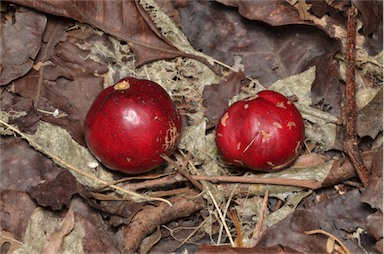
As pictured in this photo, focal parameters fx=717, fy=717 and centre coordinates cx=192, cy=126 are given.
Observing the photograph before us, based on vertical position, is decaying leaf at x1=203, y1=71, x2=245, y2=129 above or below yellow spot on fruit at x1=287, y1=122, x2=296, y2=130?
below

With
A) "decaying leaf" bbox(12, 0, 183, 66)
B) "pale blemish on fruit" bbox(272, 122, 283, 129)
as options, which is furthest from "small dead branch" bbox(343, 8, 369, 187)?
"decaying leaf" bbox(12, 0, 183, 66)

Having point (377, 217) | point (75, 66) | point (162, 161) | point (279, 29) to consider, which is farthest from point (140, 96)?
point (377, 217)

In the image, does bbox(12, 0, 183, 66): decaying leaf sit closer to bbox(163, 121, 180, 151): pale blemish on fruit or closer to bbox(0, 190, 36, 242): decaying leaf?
bbox(163, 121, 180, 151): pale blemish on fruit

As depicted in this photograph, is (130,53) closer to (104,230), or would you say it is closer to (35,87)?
(35,87)

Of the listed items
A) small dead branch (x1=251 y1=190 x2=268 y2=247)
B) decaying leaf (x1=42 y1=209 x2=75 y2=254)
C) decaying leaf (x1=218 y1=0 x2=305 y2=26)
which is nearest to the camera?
decaying leaf (x1=42 y1=209 x2=75 y2=254)

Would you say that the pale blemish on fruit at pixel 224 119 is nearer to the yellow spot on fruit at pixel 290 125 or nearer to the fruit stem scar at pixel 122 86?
the yellow spot on fruit at pixel 290 125

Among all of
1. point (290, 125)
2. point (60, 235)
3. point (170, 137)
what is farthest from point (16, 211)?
point (290, 125)

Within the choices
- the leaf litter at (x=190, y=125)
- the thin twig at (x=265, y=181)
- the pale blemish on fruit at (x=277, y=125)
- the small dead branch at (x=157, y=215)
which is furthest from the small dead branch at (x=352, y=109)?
the small dead branch at (x=157, y=215)
